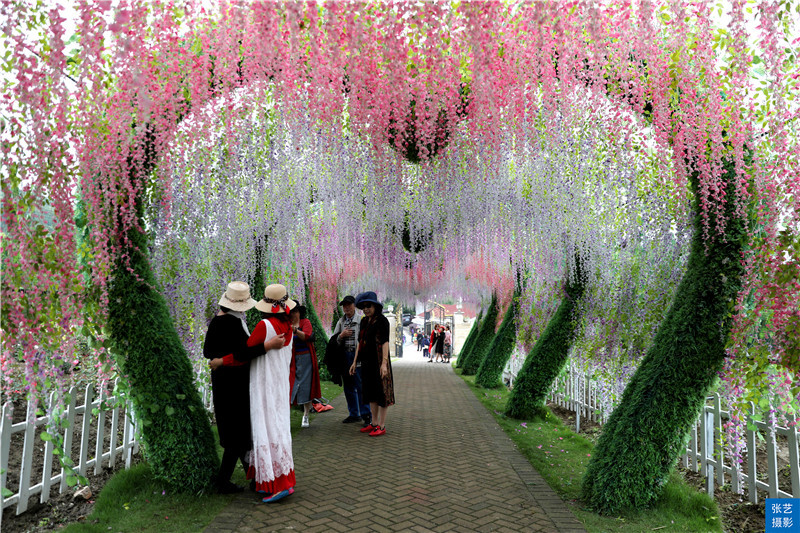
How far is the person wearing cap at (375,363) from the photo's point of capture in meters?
6.49

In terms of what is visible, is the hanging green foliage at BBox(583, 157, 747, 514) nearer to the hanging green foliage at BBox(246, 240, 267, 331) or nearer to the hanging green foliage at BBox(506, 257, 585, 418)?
the hanging green foliage at BBox(506, 257, 585, 418)

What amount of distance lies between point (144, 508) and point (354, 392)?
405 cm

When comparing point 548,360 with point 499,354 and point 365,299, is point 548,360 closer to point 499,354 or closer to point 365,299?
point 365,299

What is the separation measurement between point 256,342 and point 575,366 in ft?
21.5

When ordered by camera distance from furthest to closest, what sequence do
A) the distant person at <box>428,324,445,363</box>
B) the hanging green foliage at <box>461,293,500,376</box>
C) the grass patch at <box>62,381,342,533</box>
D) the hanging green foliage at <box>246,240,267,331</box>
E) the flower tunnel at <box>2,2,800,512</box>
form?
1. the distant person at <box>428,324,445,363</box>
2. the hanging green foliage at <box>461,293,500,376</box>
3. the hanging green foliage at <box>246,240,267,331</box>
4. the grass patch at <box>62,381,342,533</box>
5. the flower tunnel at <box>2,2,800,512</box>

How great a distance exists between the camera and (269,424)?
13.5ft

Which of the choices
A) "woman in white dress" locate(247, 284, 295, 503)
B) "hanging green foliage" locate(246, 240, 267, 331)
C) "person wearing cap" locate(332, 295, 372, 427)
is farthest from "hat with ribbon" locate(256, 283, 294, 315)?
"hanging green foliage" locate(246, 240, 267, 331)

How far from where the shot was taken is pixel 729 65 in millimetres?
3836

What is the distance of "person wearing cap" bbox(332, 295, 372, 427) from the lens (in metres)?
7.49

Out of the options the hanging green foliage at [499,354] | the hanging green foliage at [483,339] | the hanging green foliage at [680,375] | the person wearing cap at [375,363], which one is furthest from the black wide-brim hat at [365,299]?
the hanging green foliage at [483,339]

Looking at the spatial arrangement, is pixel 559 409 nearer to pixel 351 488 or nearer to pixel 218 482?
pixel 351 488

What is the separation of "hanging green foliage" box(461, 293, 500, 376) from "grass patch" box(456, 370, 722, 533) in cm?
958

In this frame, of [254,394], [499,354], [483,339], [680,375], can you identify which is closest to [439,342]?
[483,339]

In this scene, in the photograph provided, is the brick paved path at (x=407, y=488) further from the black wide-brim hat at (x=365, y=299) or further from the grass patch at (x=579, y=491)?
the black wide-brim hat at (x=365, y=299)
